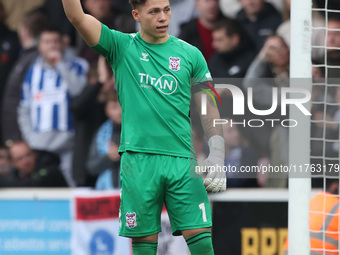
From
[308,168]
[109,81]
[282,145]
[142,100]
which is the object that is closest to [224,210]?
[282,145]

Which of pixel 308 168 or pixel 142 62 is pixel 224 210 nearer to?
pixel 308 168

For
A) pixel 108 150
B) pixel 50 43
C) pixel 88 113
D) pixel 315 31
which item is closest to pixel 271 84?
pixel 315 31

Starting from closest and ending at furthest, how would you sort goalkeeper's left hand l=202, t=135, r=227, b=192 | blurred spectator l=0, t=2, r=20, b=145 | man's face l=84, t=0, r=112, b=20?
goalkeeper's left hand l=202, t=135, r=227, b=192 < man's face l=84, t=0, r=112, b=20 < blurred spectator l=0, t=2, r=20, b=145

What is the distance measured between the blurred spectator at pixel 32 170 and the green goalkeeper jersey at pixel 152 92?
3.29 m

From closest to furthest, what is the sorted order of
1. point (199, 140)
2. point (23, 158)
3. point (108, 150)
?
point (199, 140)
point (108, 150)
point (23, 158)

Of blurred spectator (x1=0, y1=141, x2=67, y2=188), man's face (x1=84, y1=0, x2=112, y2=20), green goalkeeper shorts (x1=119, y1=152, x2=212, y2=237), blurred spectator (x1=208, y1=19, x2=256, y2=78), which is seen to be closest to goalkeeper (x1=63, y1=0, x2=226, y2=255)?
green goalkeeper shorts (x1=119, y1=152, x2=212, y2=237)

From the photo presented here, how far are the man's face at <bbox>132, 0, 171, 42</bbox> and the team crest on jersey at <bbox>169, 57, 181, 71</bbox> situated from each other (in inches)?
6.4

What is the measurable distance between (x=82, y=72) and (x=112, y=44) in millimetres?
3246

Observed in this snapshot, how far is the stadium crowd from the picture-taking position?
7215 mm

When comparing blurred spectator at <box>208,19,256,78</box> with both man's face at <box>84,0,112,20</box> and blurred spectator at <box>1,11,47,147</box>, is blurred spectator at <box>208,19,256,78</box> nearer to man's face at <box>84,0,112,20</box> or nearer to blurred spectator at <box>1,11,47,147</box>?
man's face at <box>84,0,112,20</box>

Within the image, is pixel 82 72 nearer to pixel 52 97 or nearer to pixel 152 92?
pixel 52 97

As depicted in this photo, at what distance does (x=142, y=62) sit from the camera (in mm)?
4543

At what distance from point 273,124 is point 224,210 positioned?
2.07 metres

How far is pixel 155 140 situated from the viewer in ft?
14.8
